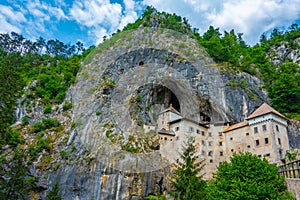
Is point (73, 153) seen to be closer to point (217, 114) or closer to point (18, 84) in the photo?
point (18, 84)

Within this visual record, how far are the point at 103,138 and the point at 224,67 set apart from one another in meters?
23.5

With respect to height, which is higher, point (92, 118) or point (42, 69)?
point (42, 69)

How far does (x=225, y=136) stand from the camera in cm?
3662

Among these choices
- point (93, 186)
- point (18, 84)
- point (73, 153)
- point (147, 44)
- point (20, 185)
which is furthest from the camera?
point (147, 44)

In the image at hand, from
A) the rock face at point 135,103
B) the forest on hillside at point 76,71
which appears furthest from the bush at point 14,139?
the rock face at point 135,103

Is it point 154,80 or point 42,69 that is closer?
point 154,80

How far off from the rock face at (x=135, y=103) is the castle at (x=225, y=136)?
6.35 feet

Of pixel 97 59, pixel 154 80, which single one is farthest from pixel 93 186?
pixel 97 59

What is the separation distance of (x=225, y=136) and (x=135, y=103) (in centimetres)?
1435

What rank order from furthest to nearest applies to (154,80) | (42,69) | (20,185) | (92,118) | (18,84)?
(42,69) < (154,80) < (92,118) < (18,84) < (20,185)

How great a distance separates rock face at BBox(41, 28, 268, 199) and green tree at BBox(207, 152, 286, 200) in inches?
500

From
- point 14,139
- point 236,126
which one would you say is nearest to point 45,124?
point 14,139

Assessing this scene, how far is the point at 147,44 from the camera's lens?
46312mm

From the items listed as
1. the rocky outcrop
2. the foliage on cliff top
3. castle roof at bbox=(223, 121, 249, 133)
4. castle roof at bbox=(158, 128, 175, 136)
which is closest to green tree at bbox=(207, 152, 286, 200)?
castle roof at bbox=(223, 121, 249, 133)
